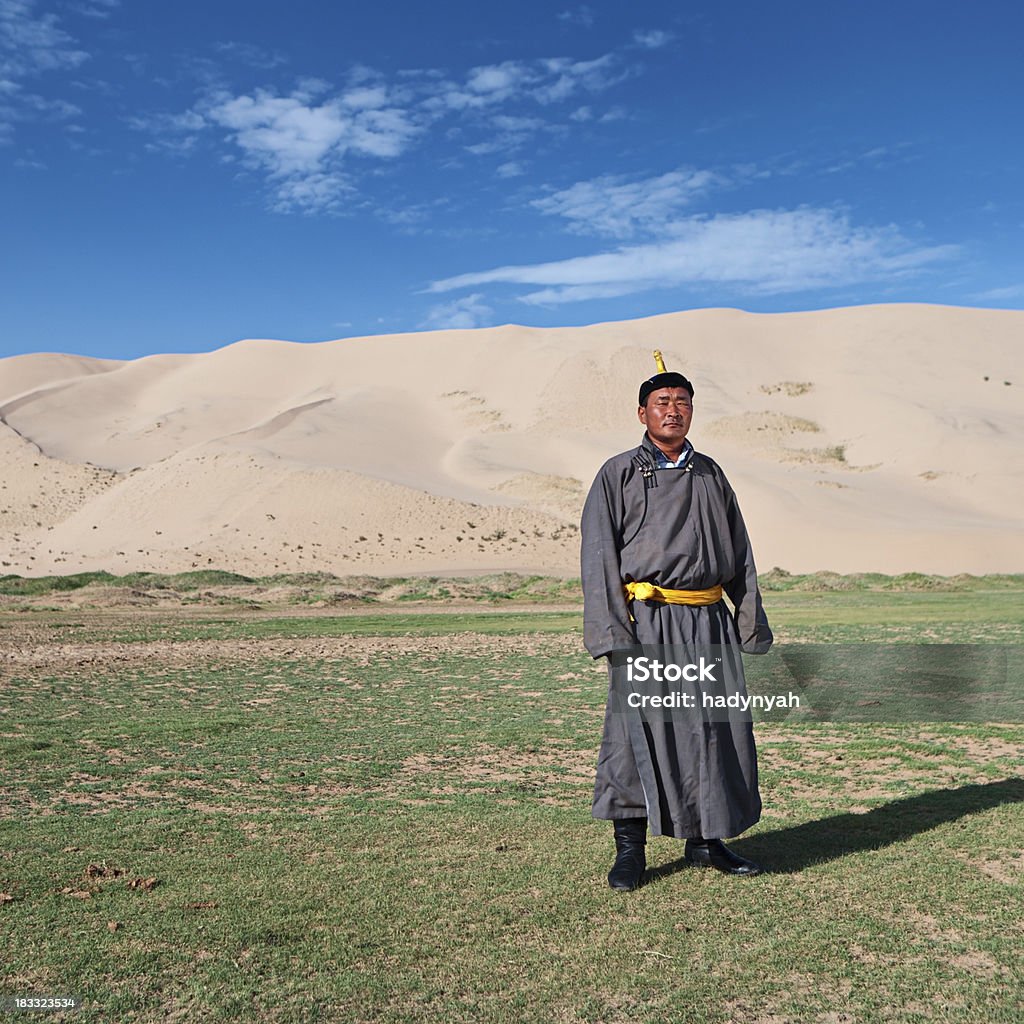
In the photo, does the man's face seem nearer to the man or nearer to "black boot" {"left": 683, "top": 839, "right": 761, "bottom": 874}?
the man

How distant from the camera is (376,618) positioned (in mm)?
24453

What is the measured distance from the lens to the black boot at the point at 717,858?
484cm

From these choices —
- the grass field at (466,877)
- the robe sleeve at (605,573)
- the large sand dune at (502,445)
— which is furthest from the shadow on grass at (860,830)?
the large sand dune at (502,445)

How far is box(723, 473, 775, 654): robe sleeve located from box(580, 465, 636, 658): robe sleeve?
57cm

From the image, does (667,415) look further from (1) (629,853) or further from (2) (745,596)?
(1) (629,853)

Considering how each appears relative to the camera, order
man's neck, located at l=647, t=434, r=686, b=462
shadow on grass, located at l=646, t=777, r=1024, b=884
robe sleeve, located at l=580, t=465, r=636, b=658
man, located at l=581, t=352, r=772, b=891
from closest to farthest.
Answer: man, located at l=581, t=352, r=772, b=891, robe sleeve, located at l=580, t=465, r=636, b=658, shadow on grass, located at l=646, t=777, r=1024, b=884, man's neck, located at l=647, t=434, r=686, b=462

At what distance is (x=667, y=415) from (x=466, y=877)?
2.44 m

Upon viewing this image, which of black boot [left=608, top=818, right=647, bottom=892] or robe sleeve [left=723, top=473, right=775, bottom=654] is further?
robe sleeve [left=723, top=473, right=775, bottom=654]

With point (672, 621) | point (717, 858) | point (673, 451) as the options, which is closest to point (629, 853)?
point (717, 858)

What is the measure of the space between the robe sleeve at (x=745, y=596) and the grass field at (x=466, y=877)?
1.09 metres

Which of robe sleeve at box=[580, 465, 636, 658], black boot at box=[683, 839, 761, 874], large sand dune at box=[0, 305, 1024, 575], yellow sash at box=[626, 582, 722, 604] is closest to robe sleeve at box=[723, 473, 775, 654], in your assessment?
yellow sash at box=[626, 582, 722, 604]

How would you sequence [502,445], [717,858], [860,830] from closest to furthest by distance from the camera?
[717,858] < [860,830] < [502,445]

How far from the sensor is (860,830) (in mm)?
5559

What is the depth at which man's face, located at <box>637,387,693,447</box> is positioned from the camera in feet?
17.0
